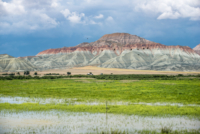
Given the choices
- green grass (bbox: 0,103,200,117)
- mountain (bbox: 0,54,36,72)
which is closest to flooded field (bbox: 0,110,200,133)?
green grass (bbox: 0,103,200,117)

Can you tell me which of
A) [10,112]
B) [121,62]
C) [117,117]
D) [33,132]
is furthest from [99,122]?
[121,62]

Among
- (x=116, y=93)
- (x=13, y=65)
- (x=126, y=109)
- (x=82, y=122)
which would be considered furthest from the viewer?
(x=13, y=65)

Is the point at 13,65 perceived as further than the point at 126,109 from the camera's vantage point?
Yes

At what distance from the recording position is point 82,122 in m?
16.6

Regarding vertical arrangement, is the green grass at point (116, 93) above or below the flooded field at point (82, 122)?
above

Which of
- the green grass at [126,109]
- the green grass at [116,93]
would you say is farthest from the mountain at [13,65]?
the green grass at [126,109]

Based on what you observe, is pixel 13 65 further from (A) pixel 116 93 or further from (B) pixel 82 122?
(B) pixel 82 122

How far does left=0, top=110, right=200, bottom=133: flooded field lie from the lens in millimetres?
14984

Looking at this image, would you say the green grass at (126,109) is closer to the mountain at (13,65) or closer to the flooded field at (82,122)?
the flooded field at (82,122)

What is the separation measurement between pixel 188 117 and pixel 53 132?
33.7ft

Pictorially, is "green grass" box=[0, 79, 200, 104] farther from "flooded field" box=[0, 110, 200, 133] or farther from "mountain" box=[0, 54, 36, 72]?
"mountain" box=[0, 54, 36, 72]

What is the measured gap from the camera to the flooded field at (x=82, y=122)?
14984 millimetres

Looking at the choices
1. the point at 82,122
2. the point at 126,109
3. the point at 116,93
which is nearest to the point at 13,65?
the point at 116,93

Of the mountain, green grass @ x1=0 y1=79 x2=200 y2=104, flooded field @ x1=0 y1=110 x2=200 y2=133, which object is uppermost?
the mountain
